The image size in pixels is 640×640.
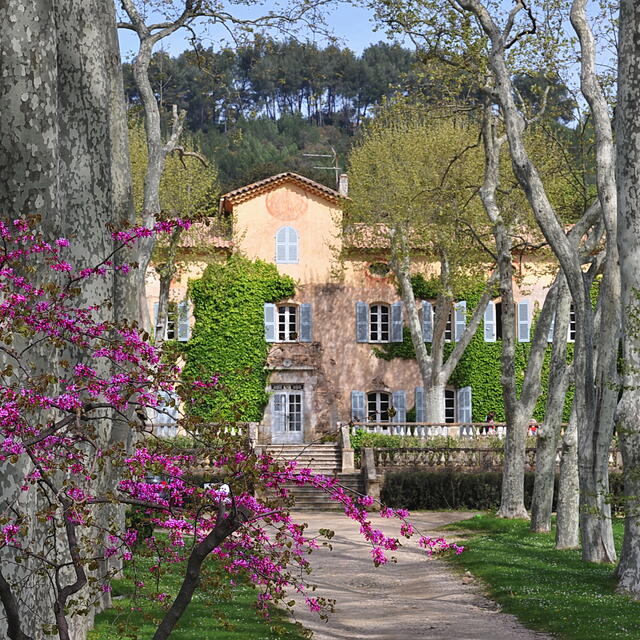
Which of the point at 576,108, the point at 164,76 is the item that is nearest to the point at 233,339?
the point at 164,76

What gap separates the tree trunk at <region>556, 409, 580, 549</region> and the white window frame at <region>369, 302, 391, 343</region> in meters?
20.9

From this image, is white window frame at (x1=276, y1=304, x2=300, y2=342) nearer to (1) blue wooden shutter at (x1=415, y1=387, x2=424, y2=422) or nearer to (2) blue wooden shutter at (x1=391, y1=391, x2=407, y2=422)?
(2) blue wooden shutter at (x1=391, y1=391, x2=407, y2=422)

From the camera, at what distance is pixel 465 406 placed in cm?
3562

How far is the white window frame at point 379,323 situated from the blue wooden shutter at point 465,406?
3131 mm

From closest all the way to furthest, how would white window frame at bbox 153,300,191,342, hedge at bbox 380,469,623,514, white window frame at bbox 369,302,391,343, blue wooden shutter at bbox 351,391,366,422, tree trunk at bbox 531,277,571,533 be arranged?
1. tree trunk at bbox 531,277,571,533
2. hedge at bbox 380,469,623,514
3. white window frame at bbox 153,300,191,342
4. blue wooden shutter at bbox 351,391,366,422
5. white window frame at bbox 369,302,391,343

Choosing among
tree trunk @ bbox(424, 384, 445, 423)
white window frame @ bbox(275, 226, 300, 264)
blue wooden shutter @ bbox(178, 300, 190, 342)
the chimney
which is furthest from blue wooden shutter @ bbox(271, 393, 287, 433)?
the chimney

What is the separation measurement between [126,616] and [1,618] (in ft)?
16.1

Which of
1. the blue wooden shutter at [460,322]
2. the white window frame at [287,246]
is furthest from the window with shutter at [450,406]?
the white window frame at [287,246]

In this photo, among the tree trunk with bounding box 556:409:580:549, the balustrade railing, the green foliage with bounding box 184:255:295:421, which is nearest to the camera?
the tree trunk with bounding box 556:409:580:549

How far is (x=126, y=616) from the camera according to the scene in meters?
10.1

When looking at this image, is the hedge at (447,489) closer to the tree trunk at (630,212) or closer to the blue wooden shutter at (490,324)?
the blue wooden shutter at (490,324)

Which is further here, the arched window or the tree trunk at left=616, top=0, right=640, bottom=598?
the arched window

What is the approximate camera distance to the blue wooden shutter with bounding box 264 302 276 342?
3575cm

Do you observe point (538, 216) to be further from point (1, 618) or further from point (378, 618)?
point (1, 618)
